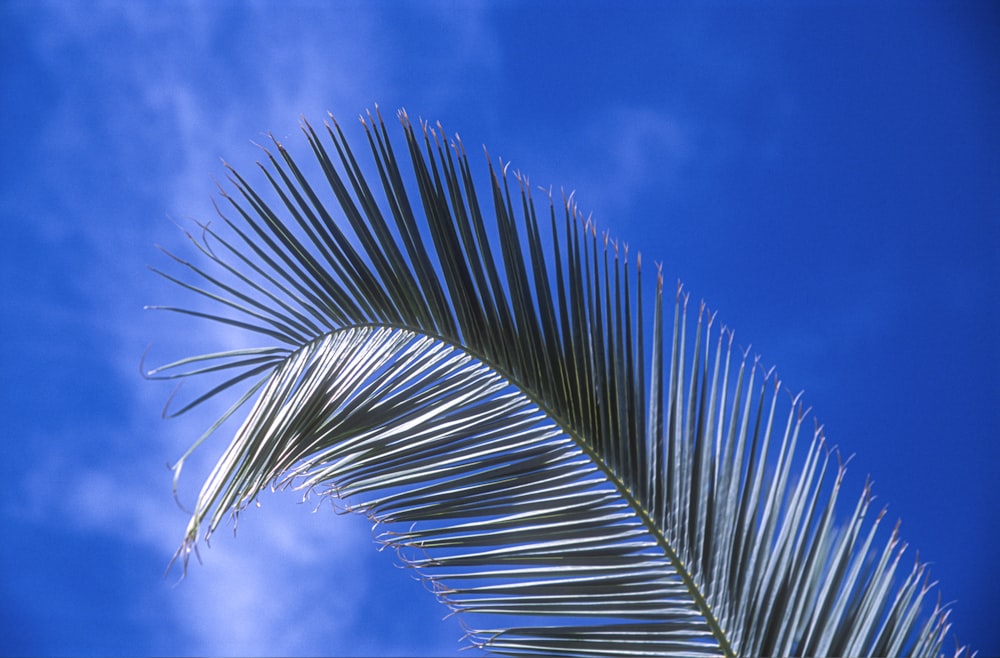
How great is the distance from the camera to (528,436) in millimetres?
1757

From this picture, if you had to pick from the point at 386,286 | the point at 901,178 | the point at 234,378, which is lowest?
the point at 234,378

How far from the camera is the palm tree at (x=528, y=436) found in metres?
1.55

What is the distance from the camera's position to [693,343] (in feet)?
6.00

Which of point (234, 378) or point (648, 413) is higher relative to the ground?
point (234, 378)

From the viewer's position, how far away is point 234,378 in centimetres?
180

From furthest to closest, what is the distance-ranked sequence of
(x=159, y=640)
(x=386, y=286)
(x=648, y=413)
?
(x=159, y=640) < (x=386, y=286) < (x=648, y=413)

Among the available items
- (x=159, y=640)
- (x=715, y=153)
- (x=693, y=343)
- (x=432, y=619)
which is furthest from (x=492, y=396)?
(x=159, y=640)

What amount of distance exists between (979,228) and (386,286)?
1827 cm

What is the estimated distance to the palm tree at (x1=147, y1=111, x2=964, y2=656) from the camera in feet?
5.09

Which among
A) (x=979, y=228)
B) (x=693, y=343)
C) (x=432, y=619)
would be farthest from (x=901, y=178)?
(x=693, y=343)

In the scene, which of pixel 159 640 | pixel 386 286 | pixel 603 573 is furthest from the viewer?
pixel 159 640

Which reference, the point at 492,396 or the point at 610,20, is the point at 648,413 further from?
the point at 610,20

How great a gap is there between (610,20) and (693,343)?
19.2 metres

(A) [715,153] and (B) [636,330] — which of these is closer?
(B) [636,330]
